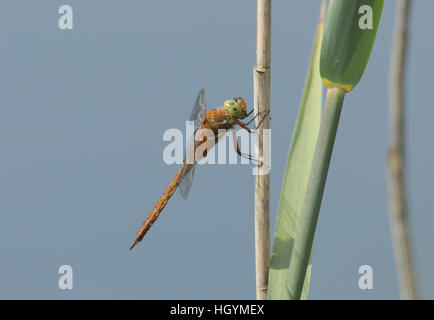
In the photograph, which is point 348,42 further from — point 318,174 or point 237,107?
point 237,107

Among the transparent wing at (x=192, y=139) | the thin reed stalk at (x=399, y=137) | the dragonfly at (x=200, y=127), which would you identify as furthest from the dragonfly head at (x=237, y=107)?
the thin reed stalk at (x=399, y=137)

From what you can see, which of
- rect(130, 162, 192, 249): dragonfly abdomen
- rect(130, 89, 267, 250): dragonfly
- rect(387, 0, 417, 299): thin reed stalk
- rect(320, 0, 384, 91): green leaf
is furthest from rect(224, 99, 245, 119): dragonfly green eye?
rect(320, 0, 384, 91): green leaf

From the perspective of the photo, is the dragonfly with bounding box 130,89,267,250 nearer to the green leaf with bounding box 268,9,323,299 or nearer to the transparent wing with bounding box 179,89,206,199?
the transparent wing with bounding box 179,89,206,199

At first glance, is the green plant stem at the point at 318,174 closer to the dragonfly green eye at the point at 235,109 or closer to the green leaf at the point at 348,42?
the green leaf at the point at 348,42

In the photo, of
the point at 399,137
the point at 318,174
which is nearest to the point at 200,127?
the point at 399,137

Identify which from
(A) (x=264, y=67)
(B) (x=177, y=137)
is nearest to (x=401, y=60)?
(A) (x=264, y=67)
